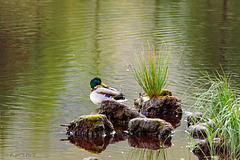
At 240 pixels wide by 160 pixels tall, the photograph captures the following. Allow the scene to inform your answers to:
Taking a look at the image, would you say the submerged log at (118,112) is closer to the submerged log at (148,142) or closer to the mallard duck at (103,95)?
the mallard duck at (103,95)

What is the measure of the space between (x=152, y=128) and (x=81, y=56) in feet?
26.4

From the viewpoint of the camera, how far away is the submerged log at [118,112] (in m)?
8.87

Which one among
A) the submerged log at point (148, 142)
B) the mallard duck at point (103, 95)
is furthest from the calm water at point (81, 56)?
the mallard duck at point (103, 95)

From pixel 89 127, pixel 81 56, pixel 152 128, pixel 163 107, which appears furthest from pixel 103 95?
pixel 81 56

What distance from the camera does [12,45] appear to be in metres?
17.7

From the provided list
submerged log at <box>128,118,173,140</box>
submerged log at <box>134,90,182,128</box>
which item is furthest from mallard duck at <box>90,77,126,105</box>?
submerged log at <box>128,118,173,140</box>

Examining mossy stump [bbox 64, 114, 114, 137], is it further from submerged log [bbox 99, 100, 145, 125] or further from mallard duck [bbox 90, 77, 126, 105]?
mallard duck [bbox 90, 77, 126, 105]

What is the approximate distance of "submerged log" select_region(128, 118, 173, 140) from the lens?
8.00 metres

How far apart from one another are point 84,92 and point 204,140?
14.0ft

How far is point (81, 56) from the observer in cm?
1580

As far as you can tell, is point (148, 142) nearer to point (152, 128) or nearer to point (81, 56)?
point (152, 128)

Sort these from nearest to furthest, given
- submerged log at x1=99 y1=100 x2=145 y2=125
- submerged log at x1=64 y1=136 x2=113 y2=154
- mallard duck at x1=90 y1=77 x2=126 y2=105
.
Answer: submerged log at x1=64 y1=136 x2=113 y2=154, submerged log at x1=99 y1=100 x2=145 y2=125, mallard duck at x1=90 y1=77 x2=126 y2=105

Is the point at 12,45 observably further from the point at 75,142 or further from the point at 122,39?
the point at 75,142

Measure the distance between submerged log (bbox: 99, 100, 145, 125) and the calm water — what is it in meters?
0.52
